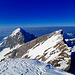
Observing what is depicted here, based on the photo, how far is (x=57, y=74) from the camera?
16.5 m

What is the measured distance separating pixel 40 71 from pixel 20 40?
153949mm

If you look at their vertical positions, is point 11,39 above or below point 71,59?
below

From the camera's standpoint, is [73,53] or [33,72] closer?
[33,72]

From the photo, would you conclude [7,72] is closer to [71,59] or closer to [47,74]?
[47,74]

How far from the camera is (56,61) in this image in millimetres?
30344

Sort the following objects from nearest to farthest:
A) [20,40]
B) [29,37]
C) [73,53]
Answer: [73,53], [20,40], [29,37]

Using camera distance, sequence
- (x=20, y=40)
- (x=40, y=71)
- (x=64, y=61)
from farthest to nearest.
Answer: (x=20, y=40), (x=64, y=61), (x=40, y=71)

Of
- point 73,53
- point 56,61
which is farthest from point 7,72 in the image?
point 73,53

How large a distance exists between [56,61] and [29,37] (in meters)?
152

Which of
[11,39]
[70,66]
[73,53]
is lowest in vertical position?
[11,39]

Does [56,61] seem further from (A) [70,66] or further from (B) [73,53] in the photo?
(B) [73,53]

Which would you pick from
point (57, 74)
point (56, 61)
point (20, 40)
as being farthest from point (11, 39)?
point (57, 74)

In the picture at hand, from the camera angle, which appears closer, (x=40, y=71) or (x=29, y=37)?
(x=40, y=71)

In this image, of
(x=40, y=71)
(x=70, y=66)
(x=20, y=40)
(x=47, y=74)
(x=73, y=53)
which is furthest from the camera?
(x=20, y=40)
